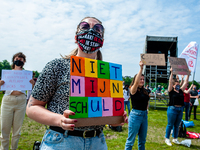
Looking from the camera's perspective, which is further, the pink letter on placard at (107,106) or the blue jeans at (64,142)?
the pink letter on placard at (107,106)

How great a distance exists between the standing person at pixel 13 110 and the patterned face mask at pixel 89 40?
2477 mm

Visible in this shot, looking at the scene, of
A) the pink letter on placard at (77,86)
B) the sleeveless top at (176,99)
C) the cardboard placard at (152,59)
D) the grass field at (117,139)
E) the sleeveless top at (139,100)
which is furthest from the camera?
the sleeveless top at (176,99)

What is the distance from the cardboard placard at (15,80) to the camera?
3.38 m

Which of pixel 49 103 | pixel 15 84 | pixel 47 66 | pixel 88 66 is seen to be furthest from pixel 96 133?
pixel 15 84

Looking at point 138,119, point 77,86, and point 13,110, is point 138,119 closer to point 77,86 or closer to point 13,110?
point 77,86

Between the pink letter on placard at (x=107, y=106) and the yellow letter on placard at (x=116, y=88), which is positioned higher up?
the yellow letter on placard at (x=116, y=88)

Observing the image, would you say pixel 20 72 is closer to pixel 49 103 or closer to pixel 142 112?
pixel 49 103

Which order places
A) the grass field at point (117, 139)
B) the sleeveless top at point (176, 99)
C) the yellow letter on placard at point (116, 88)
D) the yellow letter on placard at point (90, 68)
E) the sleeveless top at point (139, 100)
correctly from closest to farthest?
the yellow letter on placard at point (90, 68)
the yellow letter on placard at point (116, 88)
the sleeveless top at point (139, 100)
the grass field at point (117, 139)
the sleeveless top at point (176, 99)

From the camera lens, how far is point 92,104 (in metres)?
1.24

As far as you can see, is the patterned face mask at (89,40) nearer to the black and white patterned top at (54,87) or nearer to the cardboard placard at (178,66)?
the black and white patterned top at (54,87)

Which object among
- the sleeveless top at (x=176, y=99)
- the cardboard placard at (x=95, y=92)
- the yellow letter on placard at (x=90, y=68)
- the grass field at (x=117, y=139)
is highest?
the yellow letter on placard at (x=90, y=68)

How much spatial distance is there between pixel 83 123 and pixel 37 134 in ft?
16.2

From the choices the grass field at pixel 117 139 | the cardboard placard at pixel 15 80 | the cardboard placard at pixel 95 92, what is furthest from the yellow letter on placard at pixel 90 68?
the grass field at pixel 117 139

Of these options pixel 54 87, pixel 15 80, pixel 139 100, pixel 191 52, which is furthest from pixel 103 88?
pixel 191 52
